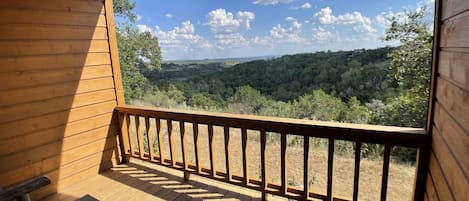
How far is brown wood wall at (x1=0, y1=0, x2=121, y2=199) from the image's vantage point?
2.30 m

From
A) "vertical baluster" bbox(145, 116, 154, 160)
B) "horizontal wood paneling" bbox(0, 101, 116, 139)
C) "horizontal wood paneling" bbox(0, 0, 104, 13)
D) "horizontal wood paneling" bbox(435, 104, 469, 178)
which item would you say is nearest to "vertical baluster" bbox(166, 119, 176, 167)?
"vertical baluster" bbox(145, 116, 154, 160)

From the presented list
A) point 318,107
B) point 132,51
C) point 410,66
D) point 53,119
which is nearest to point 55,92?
point 53,119

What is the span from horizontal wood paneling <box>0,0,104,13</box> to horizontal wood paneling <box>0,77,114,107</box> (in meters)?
0.74

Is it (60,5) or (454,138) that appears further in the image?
(60,5)

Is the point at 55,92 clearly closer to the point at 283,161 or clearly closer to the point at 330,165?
the point at 283,161

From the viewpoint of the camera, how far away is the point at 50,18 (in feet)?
8.29

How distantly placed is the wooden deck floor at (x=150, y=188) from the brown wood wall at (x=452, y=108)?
158cm

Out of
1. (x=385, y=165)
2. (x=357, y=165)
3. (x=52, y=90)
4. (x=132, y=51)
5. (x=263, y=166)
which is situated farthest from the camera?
(x=132, y=51)

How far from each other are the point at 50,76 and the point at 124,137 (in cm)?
111

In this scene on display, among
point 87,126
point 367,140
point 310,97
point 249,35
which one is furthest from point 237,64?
point 367,140

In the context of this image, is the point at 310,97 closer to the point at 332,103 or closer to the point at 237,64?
the point at 332,103

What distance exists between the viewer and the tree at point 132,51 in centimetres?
848

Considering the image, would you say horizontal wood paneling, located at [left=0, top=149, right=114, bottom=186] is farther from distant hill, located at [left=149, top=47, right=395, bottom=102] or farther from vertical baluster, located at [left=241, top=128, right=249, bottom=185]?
distant hill, located at [left=149, top=47, right=395, bottom=102]

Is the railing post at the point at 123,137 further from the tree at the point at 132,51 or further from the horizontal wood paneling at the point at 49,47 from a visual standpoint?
the tree at the point at 132,51
